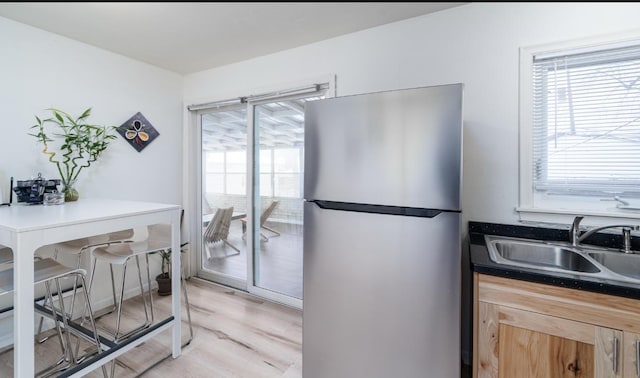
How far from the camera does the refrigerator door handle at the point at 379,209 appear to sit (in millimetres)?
1327

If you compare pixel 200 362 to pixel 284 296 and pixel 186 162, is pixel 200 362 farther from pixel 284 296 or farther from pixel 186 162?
pixel 186 162

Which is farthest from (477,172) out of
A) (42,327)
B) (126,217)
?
(42,327)

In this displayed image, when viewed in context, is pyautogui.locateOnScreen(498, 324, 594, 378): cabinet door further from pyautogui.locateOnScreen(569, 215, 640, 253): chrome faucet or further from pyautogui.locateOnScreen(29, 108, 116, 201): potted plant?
pyautogui.locateOnScreen(29, 108, 116, 201): potted plant

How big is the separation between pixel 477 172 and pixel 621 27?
1021 mm

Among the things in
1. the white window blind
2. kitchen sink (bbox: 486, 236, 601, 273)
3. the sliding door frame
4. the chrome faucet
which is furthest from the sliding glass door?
the chrome faucet

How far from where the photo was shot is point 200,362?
1.92 m

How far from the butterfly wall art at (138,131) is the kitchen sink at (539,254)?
3.15 meters

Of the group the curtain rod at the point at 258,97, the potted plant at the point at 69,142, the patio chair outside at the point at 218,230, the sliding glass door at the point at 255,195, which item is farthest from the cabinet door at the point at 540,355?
the potted plant at the point at 69,142

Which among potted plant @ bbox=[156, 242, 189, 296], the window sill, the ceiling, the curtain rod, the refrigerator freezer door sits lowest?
potted plant @ bbox=[156, 242, 189, 296]

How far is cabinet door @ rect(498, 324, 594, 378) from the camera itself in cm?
111

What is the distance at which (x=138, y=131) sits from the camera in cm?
287

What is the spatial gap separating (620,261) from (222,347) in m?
2.44

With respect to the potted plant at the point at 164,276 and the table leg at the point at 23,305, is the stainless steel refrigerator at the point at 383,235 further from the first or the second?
the potted plant at the point at 164,276

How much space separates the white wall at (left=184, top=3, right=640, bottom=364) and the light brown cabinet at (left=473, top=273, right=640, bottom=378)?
0.64 m
